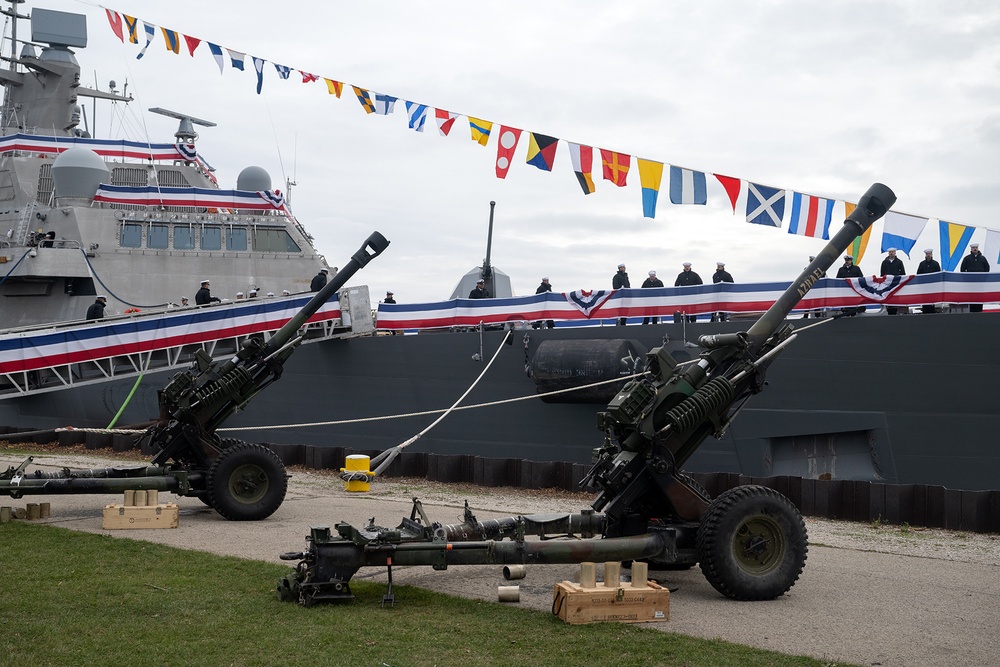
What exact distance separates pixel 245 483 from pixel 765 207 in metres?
7.07

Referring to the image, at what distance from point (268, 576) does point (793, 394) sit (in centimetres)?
804

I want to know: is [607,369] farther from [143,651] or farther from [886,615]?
[143,651]

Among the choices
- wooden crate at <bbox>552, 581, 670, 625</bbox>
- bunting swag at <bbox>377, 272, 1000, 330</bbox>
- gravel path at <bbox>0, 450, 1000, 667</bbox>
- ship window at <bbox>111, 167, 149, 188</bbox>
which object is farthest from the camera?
ship window at <bbox>111, 167, 149, 188</bbox>

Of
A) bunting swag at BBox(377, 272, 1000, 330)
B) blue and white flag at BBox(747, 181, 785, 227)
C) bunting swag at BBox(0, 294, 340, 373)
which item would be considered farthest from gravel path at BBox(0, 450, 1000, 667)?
bunting swag at BBox(0, 294, 340, 373)

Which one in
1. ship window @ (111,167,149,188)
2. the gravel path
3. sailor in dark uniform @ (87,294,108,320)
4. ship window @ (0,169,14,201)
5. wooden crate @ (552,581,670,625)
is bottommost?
the gravel path

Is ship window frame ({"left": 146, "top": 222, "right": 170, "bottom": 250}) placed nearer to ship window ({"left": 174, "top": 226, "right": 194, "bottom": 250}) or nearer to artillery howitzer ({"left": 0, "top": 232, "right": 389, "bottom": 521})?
ship window ({"left": 174, "top": 226, "right": 194, "bottom": 250})

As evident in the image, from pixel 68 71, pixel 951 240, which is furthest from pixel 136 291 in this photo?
pixel 951 240

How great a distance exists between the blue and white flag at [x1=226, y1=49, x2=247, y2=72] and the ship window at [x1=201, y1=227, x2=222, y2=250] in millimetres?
5039

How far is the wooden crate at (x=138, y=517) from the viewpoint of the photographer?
9.21 meters

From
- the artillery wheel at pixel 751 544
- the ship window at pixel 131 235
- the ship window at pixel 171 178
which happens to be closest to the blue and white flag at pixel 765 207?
the artillery wheel at pixel 751 544

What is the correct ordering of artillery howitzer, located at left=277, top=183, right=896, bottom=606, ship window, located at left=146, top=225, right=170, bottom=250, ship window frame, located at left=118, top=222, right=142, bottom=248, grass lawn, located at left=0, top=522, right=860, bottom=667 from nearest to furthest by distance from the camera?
grass lawn, located at left=0, top=522, right=860, bottom=667 → artillery howitzer, located at left=277, top=183, right=896, bottom=606 → ship window frame, located at left=118, top=222, right=142, bottom=248 → ship window, located at left=146, top=225, right=170, bottom=250

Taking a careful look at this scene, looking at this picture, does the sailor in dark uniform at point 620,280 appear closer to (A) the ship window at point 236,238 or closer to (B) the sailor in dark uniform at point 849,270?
(B) the sailor in dark uniform at point 849,270

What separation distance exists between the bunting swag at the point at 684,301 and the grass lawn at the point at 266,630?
26.0 ft

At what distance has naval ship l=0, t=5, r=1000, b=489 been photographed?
11.9 meters
